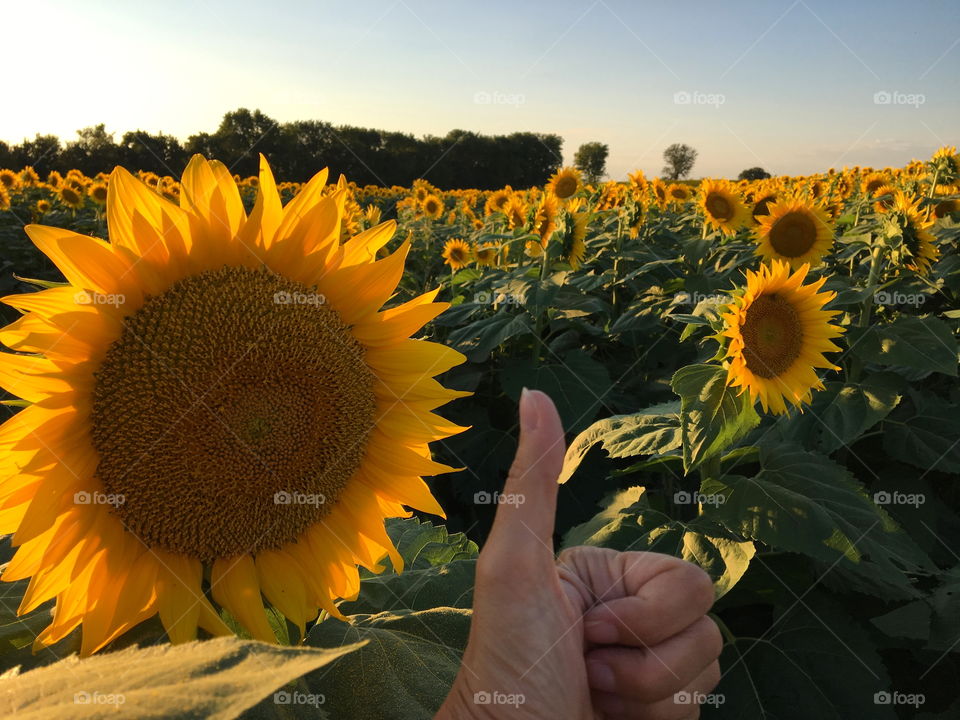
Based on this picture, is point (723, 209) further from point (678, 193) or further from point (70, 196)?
point (70, 196)

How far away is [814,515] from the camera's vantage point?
92.9 inches

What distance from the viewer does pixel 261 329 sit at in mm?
1199

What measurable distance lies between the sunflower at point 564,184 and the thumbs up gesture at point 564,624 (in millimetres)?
8347

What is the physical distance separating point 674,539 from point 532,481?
5.74 ft

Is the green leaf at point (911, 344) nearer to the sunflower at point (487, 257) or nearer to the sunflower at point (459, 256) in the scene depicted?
the sunflower at point (487, 257)

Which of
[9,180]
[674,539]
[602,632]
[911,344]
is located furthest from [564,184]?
[9,180]

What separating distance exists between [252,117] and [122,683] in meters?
37.0

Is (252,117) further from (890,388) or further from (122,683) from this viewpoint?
(122,683)

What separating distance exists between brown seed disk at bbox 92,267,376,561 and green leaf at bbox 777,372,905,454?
10.4 ft

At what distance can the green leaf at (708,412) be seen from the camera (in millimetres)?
2480

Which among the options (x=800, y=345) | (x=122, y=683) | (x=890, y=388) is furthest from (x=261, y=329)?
(x=890, y=388)

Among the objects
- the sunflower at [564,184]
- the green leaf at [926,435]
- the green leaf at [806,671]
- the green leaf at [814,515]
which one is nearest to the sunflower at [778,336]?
the green leaf at [814,515]

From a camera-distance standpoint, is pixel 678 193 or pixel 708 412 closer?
pixel 708 412

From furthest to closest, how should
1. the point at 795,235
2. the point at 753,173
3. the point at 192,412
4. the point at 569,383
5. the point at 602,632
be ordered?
the point at 753,173 → the point at 795,235 → the point at 569,383 → the point at 602,632 → the point at 192,412
